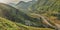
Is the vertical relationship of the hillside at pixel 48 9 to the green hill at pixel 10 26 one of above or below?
above

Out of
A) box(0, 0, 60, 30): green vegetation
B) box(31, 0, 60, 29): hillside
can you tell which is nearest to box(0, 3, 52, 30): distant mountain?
box(0, 0, 60, 30): green vegetation

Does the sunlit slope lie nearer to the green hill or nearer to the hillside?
the green hill

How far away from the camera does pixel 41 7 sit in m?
2.08

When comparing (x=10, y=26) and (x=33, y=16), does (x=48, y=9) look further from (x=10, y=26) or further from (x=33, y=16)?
(x=10, y=26)

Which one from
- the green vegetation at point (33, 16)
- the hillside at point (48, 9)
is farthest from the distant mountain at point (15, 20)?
the hillside at point (48, 9)

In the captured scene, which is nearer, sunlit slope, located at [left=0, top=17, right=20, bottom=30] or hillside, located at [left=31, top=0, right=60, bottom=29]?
sunlit slope, located at [left=0, top=17, right=20, bottom=30]

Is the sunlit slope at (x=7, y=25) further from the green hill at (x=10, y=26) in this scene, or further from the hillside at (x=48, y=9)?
the hillside at (x=48, y=9)

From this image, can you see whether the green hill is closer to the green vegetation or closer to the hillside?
the green vegetation

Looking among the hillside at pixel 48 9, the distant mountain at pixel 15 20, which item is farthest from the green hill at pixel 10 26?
the hillside at pixel 48 9

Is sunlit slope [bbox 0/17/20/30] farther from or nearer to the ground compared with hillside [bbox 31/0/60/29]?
nearer to the ground

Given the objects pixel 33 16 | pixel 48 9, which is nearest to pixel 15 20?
pixel 33 16

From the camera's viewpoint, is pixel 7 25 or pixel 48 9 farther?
pixel 48 9

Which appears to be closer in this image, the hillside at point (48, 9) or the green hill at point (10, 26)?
the green hill at point (10, 26)

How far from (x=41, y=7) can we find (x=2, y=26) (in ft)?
1.93
